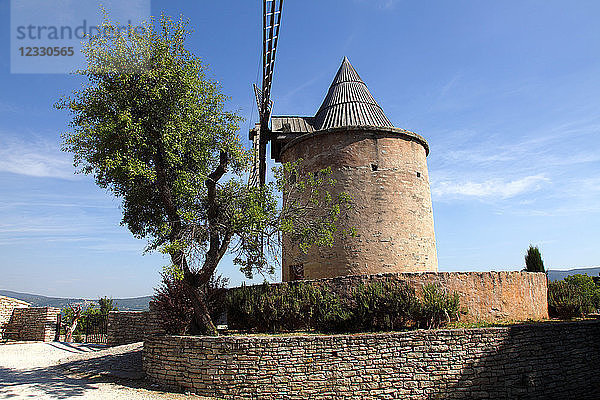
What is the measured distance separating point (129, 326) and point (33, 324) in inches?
267

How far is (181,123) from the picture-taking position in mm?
→ 10977

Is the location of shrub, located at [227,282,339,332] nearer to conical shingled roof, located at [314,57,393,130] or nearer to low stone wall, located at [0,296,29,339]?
conical shingled roof, located at [314,57,393,130]

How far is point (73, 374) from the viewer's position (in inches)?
468

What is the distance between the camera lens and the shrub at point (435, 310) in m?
10.8

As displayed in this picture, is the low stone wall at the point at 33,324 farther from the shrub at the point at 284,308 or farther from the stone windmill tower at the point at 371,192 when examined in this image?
the shrub at the point at 284,308

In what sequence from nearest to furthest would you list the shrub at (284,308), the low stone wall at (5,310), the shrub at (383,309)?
1. the shrub at (383,309)
2. the shrub at (284,308)
3. the low stone wall at (5,310)

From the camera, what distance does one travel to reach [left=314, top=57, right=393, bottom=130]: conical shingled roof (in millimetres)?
17391

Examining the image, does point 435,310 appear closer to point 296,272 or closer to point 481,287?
point 481,287

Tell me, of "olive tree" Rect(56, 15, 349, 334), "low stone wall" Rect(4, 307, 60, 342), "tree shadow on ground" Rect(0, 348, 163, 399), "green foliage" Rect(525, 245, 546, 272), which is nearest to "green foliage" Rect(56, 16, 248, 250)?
"olive tree" Rect(56, 15, 349, 334)

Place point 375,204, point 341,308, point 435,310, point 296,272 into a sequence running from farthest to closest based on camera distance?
1. point 296,272
2. point 375,204
3. point 341,308
4. point 435,310

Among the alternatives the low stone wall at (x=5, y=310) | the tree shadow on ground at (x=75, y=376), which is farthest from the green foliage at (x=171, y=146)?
the low stone wall at (x=5, y=310)

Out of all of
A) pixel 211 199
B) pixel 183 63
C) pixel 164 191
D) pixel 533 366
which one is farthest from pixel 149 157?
pixel 533 366

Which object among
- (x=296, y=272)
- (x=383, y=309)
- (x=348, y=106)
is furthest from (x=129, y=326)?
(x=348, y=106)

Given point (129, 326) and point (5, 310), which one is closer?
point (129, 326)
